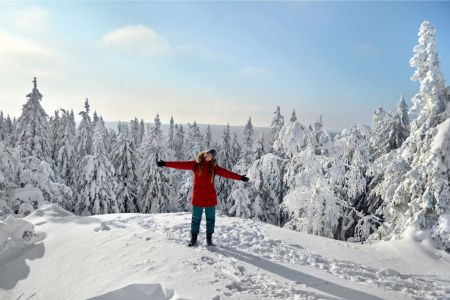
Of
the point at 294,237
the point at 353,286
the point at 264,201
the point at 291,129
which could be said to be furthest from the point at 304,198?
the point at 264,201

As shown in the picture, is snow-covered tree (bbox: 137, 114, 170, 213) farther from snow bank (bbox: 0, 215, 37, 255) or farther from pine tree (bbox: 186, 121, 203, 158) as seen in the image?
snow bank (bbox: 0, 215, 37, 255)

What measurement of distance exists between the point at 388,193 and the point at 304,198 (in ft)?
12.0

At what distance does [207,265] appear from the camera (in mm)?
6062

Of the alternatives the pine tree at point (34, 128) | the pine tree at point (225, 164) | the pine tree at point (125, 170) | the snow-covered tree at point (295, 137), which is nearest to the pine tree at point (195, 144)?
the pine tree at point (225, 164)

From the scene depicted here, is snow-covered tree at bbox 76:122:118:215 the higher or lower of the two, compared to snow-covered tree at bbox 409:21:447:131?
lower

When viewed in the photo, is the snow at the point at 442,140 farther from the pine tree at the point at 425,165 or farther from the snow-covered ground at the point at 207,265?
the snow-covered ground at the point at 207,265

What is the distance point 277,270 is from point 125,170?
30442 mm

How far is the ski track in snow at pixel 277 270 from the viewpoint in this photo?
17.4 feet

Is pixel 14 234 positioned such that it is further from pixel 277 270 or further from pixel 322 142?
pixel 322 142

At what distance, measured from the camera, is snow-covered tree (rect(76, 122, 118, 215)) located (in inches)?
1147

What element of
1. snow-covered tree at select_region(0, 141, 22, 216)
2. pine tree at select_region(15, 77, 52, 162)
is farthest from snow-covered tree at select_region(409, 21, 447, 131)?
pine tree at select_region(15, 77, 52, 162)

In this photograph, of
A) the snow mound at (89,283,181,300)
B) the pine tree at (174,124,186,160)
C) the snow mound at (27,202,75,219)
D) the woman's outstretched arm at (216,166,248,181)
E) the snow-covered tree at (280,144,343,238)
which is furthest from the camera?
the pine tree at (174,124,186,160)

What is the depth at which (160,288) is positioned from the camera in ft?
16.9

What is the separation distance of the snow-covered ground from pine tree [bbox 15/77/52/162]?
21.3 m
